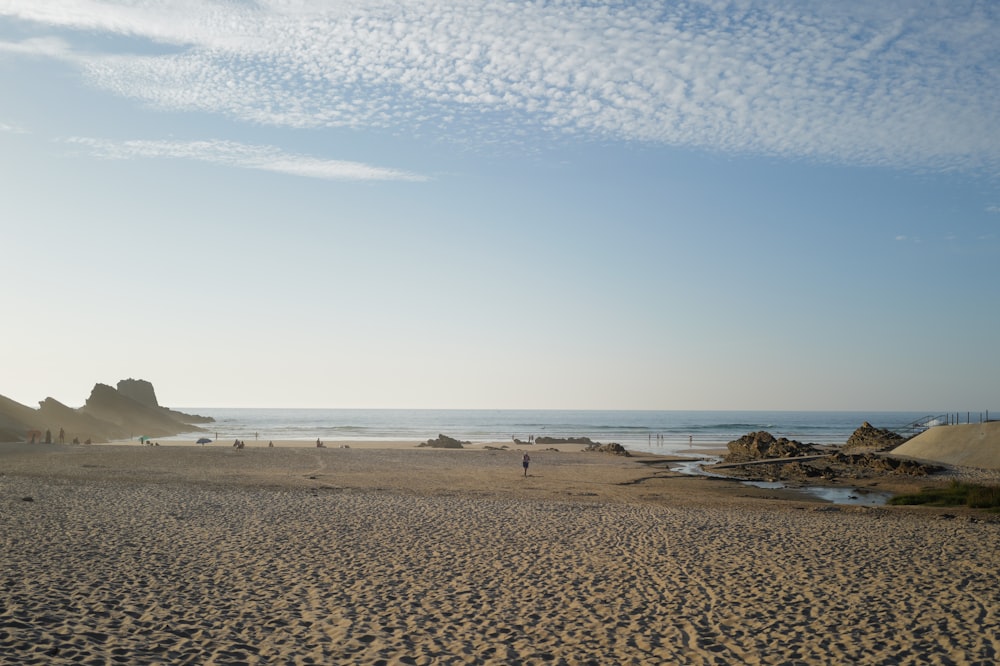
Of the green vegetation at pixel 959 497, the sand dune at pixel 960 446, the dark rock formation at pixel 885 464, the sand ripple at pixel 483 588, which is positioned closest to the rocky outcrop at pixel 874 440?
the sand dune at pixel 960 446

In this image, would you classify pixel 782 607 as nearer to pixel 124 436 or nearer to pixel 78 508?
pixel 78 508

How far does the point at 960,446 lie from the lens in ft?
133

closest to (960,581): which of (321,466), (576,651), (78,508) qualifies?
(576,651)

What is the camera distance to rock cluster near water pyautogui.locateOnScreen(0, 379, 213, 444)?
6061 cm

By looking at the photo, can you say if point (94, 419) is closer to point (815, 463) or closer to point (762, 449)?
point (762, 449)

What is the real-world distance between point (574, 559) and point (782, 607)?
4.51 m

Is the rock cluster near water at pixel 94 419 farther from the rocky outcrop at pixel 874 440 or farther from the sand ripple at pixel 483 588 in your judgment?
the rocky outcrop at pixel 874 440

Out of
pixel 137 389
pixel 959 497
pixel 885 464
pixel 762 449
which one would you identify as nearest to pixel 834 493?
pixel 959 497

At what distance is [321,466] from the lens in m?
36.8

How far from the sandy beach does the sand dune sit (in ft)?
69.3

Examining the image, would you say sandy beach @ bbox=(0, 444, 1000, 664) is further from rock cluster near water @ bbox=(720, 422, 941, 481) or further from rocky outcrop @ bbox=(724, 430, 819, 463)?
rocky outcrop @ bbox=(724, 430, 819, 463)

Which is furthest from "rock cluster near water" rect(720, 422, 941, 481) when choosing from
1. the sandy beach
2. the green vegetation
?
the sandy beach

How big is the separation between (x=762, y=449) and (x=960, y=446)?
11.6 metres

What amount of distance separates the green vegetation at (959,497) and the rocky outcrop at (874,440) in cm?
2585
